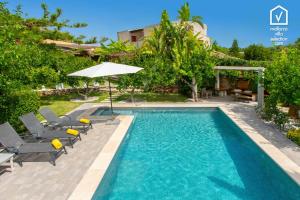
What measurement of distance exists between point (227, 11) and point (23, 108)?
59.1 m

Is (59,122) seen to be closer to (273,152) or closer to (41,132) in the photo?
(41,132)

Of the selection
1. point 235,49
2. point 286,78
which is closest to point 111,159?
point 286,78

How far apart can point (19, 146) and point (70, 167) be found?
6.55 ft

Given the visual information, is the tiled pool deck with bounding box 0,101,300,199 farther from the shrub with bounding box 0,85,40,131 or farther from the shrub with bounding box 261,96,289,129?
the shrub with bounding box 0,85,40,131

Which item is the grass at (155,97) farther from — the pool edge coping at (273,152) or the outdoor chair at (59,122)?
the outdoor chair at (59,122)

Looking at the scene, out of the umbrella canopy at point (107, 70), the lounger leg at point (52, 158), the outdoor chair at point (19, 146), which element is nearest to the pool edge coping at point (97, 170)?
the lounger leg at point (52, 158)

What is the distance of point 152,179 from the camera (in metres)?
8.61

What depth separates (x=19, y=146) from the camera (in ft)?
29.8

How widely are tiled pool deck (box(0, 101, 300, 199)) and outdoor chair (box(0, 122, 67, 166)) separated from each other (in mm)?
366

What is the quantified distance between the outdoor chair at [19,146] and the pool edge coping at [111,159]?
1.33 m

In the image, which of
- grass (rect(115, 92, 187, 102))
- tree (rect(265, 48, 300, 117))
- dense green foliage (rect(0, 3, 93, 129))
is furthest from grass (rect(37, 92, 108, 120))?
tree (rect(265, 48, 300, 117))

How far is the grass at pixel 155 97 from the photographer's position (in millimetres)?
21688

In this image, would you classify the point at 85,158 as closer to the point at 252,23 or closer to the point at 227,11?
the point at 227,11

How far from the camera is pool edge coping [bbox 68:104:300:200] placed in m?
6.87
